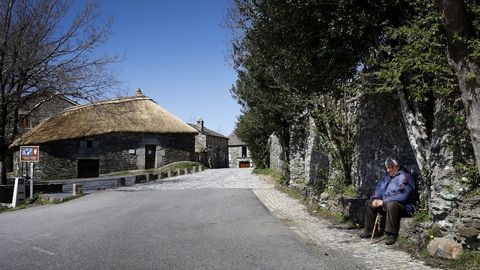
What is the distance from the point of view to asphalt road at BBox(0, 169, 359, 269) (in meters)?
5.57

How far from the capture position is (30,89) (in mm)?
20219

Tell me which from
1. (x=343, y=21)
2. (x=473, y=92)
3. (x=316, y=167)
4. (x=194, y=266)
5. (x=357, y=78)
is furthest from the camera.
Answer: (x=316, y=167)

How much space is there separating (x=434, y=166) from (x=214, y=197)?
9845mm

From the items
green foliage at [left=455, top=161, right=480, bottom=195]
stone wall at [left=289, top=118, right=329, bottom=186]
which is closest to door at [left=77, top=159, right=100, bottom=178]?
stone wall at [left=289, top=118, right=329, bottom=186]

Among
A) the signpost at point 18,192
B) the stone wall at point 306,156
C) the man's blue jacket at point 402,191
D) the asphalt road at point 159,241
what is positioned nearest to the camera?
the asphalt road at point 159,241

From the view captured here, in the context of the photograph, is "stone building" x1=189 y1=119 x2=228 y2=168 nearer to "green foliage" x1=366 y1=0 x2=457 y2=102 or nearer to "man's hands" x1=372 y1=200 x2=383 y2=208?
"man's hands" x1=372 y1=200 x2=383 y2=208

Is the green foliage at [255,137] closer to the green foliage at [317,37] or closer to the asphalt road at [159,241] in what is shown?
the asphalt road at [159,241]

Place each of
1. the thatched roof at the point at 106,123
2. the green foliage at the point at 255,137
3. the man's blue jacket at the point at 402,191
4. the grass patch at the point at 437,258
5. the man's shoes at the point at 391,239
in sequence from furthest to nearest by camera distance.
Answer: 1. the thatched roof at the point at 106,123
2. the green foliage at the point at 255,137
3. the man's blue jacket at the point at 402,191
4. the man's shoes at the point at 391,239
5. the grass patch at the point at 437,258

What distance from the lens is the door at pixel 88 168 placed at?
35.7 metres

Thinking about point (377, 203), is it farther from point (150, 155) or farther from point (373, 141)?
point (150, 155)

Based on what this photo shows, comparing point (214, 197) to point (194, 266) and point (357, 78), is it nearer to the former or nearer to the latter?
point (357, 78)

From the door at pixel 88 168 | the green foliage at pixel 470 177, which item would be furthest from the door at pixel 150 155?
the green foliage at pixel 470 177

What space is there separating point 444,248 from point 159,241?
14.0ft

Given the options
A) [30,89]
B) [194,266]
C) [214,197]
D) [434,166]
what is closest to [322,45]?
[434,166]
